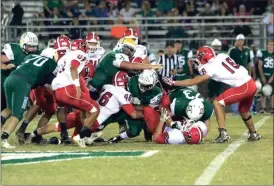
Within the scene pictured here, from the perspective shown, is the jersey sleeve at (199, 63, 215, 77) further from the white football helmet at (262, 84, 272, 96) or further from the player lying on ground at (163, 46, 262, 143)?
the white football helmet at (262, 84, 272, 96)

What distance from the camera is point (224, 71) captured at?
12.1m

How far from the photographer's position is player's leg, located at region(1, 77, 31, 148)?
35.7ft

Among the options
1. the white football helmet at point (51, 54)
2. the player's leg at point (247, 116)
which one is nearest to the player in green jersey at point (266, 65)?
the player's leg at point (247, 116)

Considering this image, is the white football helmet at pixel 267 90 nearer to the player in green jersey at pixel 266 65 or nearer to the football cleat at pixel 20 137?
the player in green jersey at pixel 266 65

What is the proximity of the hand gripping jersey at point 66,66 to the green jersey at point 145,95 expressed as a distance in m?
0.91

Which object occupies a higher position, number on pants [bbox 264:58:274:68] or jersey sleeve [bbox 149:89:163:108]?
jersey sleeve [bbox 149:89:163:108]

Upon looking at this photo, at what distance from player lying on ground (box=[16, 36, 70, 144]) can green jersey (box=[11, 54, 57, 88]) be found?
19cm

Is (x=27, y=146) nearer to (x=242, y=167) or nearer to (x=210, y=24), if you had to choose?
(x=242, y=167)

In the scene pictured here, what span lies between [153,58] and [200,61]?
6.16 m

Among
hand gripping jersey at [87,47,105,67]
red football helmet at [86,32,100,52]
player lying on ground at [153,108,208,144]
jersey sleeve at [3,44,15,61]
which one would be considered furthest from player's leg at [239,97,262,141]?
jersey sleeve at [3,44,15,61]

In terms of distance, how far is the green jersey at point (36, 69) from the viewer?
1116cm

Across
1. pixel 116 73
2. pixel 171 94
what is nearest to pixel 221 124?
pixel 171 94

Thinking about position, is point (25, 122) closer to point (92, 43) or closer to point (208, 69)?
point (92, 43)

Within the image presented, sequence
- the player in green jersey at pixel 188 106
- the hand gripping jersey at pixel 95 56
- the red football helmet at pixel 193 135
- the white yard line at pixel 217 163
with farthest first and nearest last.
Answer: the hand gripping jersey at pixel 95 56, the player in green jersey at pixel 188 106, the red football helmet at pixel 193 135, the white yard line at pixel 217 163
